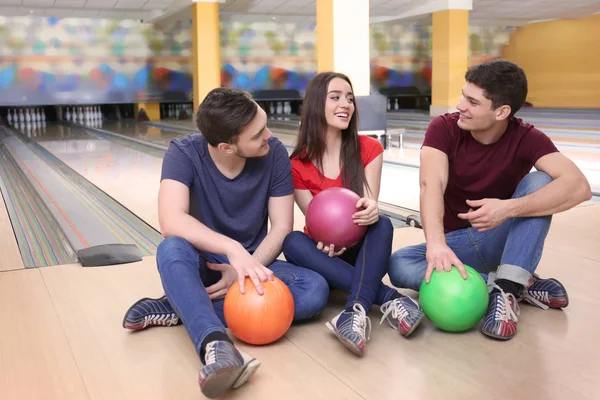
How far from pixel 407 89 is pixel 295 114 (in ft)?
8.43

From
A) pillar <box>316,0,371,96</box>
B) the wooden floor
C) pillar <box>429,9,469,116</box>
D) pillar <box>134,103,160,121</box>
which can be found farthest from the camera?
pillar <box>134,103,160,121</box>

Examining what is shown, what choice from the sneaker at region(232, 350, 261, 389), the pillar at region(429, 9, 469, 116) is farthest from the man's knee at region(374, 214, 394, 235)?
the pillar at region(429, 9, 469, 116)

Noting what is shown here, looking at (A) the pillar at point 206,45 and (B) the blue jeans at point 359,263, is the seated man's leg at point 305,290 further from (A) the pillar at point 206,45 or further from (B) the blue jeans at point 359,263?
(A) the pillar at point 206,45

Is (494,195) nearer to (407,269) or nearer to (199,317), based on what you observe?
(407,269)

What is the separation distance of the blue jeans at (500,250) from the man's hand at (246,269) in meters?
0.49

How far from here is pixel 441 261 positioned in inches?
65.6

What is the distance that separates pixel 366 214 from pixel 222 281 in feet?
1.37

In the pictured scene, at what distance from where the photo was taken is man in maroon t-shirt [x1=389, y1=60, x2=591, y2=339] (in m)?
1.72

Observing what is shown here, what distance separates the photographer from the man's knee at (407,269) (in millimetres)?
1878

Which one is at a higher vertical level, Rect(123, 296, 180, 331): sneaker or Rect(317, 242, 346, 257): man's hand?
Rect(317, 242, 346, 257): man's hand

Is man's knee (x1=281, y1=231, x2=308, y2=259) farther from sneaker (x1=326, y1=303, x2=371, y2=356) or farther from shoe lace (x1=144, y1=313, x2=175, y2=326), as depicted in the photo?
shoe lace (x1=144, y1=313, x2=175, y2=326)

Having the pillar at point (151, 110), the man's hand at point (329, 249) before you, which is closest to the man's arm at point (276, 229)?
the man's hand at point (329, 249)

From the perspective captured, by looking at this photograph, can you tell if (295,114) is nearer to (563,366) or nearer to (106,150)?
(106,150)

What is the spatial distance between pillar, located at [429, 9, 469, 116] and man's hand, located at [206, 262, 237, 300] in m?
9.59
